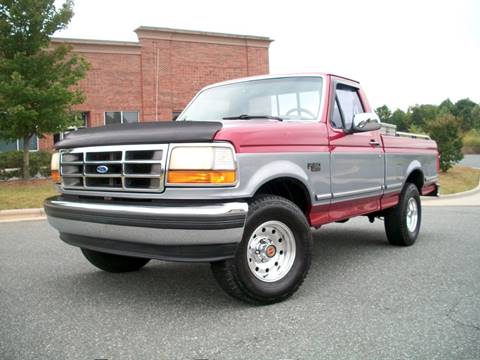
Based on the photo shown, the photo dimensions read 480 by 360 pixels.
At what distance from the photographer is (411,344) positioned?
121 inches

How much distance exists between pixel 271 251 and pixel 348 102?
2.24 metres

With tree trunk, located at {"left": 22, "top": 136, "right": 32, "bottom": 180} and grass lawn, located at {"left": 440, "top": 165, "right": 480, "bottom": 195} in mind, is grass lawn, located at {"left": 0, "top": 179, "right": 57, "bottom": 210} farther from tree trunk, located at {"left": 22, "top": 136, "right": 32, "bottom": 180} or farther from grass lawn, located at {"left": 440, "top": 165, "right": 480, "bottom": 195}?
grass lawn, located at {"left": 440, "top": 165, "right": 480, "bottom": 195}

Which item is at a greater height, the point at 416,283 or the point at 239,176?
the point at 239,176

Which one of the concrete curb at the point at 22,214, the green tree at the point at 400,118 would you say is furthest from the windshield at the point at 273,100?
the green tree at the point at 400,118

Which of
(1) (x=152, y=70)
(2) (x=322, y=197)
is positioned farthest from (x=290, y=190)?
(1) (x=152, y=70)

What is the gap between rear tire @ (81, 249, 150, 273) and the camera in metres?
4.64

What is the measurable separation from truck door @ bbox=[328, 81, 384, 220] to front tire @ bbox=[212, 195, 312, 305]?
0.79 meters

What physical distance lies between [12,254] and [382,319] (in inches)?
177

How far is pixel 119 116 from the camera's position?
73.4ft

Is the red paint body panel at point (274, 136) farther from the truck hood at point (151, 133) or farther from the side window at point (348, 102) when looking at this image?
the side window at point (348, 102)

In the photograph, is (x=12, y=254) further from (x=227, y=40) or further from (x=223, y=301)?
(x=227, y=40)

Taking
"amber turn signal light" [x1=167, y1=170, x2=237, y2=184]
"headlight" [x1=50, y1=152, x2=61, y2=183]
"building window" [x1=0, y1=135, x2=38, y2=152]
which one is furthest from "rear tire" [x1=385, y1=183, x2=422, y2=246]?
"building window" [x1=0, y1=135, x2=38, y2=152]

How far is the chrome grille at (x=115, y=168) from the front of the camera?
353cm

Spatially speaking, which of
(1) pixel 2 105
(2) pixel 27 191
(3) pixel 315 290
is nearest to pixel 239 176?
(3) pixel 315 290
